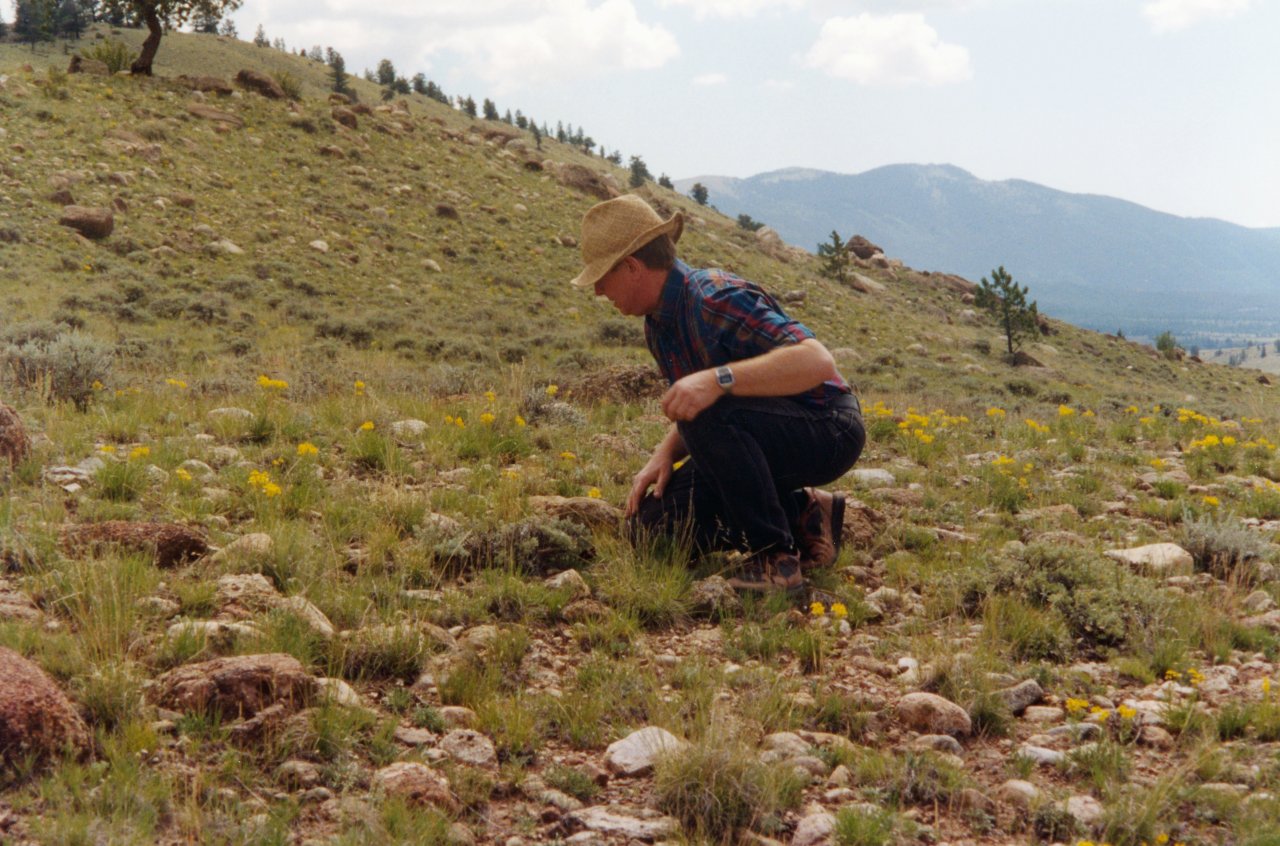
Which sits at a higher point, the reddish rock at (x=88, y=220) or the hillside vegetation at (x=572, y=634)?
the reddish rock at (x=88, y=220)

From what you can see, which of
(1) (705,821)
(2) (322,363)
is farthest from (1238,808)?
(2) (322,363)

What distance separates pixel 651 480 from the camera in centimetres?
445

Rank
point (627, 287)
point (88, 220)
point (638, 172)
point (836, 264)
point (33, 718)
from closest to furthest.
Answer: point (33, 718)
point (627, 287)
point (88, 220)
point (836, 264)
point (638, 172)

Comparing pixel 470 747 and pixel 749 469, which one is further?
pixel 749 469

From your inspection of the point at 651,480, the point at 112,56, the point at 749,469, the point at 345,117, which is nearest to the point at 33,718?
the point at 749,469

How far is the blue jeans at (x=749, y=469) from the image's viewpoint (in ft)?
12.7

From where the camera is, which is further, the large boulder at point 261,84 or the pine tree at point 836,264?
the pine tree at point 836,264

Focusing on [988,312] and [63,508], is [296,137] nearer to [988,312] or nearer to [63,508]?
[988,312]

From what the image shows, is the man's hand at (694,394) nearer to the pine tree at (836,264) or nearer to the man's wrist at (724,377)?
the man's wrist at (724,377)

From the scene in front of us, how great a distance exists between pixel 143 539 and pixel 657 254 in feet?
7.50

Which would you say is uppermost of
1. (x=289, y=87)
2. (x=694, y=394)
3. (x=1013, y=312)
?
(x=289, y=87)

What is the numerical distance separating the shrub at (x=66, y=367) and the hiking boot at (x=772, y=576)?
4971 millimetres

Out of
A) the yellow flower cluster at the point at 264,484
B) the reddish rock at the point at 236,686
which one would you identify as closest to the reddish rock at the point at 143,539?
the yellow flower cluster at the point at 264,484

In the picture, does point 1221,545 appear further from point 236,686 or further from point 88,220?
point 88,220
